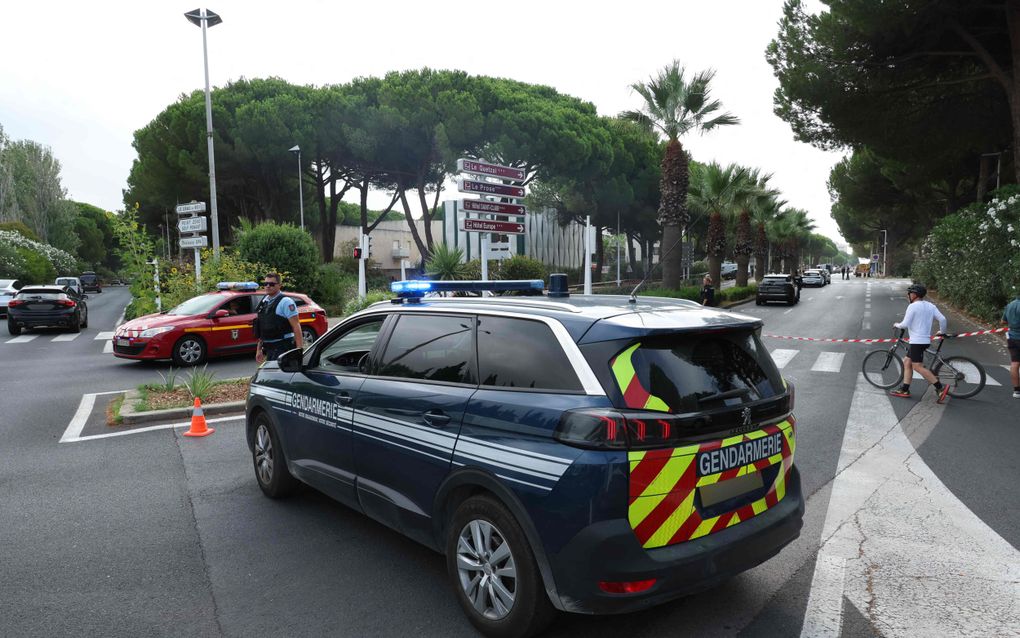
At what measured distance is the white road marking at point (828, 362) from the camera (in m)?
12.3

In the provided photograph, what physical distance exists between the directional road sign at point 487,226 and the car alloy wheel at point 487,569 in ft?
38.7

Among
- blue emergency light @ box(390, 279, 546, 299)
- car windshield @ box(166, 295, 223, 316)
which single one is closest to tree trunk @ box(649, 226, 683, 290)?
car windshield @ box(166, 295, 223, 316)

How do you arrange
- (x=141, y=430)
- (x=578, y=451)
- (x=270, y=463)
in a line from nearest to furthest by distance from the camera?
1. (x=578, y=451)
2. (x=270, y=463)
3. (x=141, y=430)

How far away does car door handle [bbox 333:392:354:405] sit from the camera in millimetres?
4023

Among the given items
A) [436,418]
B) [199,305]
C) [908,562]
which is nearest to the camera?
[436,418]

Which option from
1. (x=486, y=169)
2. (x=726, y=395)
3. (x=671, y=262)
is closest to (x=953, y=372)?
(x=726, y=395)

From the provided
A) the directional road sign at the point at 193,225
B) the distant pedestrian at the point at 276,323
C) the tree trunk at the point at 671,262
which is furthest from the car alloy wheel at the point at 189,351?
the tree trunk at the point at 671,262

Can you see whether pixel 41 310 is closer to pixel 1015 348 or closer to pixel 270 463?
pixel 270 463

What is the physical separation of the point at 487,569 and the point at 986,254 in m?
20.1

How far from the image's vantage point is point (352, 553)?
4098 mm

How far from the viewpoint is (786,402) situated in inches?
133

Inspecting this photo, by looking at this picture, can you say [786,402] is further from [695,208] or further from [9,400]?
[695,208]

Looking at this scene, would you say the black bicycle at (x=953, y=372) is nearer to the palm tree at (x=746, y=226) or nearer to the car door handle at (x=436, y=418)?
the car door handle at (x=436, y=418)

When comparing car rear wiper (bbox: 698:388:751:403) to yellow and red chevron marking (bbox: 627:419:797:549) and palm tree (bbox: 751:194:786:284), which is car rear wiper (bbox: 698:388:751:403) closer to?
yellow and red chevron marking (bbox: 627:419:797:549)
